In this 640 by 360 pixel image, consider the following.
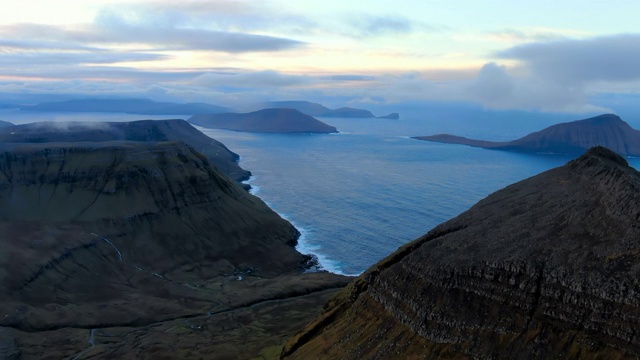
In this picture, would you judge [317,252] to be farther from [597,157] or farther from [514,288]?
[514,288]

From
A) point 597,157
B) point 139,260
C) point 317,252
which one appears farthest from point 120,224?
point 597,157

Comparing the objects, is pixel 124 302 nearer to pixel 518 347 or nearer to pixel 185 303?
pixel 185 303

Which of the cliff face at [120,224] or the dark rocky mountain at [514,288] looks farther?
the cliff face at [120,224]

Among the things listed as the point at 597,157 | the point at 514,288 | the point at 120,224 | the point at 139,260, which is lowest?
the point at 139,260

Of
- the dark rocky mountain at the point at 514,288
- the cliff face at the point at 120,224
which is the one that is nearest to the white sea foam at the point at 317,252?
the cliff face at the point at 120,224

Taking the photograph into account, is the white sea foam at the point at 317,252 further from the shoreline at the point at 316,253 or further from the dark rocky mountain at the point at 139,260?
the dark rocky mountain at the point at 139,260

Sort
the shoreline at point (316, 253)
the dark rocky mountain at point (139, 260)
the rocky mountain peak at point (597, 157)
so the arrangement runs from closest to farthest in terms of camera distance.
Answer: the rocky mountain peak at point (597, 157) < the dark rocky mountain at point (139, 260) < the shoreline at point (316, 253)

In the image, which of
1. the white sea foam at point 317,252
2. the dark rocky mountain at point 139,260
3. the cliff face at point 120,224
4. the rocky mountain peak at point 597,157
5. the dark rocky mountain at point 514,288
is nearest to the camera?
the dark rocky mountain at point 514,288
